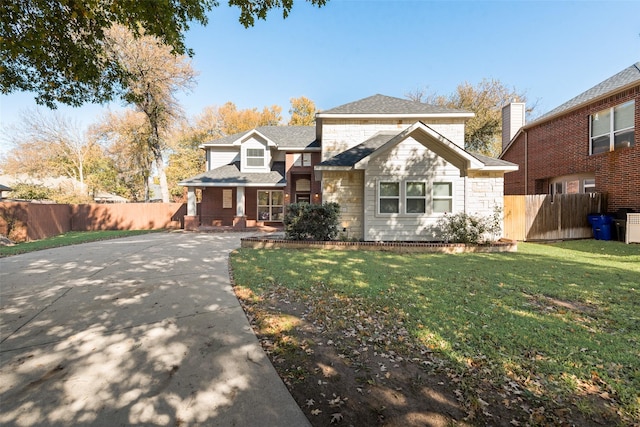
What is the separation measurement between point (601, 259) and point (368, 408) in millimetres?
10281

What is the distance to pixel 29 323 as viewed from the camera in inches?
156

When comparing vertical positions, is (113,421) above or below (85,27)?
below

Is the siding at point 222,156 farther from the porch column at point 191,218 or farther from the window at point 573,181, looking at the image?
the window at point 573,181

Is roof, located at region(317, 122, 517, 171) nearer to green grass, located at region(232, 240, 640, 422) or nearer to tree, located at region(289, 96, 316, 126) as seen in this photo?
green grass, located at region(232, 240, 640, 422)

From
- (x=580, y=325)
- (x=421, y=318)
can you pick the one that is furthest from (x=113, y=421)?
(x=580, y=325)

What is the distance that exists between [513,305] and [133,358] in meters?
5.51

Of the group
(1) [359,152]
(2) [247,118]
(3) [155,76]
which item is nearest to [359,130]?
(1) [359,152]

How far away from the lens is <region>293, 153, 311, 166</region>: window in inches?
750

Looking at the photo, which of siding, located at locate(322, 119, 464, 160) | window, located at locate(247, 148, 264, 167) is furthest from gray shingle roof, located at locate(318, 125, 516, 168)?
window, located at locate(247, 148, 264, 167)

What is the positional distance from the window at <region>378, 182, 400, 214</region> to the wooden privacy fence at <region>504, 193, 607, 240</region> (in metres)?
5.55

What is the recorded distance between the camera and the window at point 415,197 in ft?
37.0

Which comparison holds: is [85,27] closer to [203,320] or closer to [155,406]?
[203,320]

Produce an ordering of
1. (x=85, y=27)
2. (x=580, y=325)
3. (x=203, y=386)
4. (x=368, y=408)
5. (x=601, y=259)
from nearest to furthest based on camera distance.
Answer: (x=368, y=408)
(x=203, y=386)
(x=580, y=325)
(x=85, y=27)
(x=601, y=259)

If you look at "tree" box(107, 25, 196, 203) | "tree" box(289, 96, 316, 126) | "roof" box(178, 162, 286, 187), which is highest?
"tree" box(289, 96, 316, 126)
